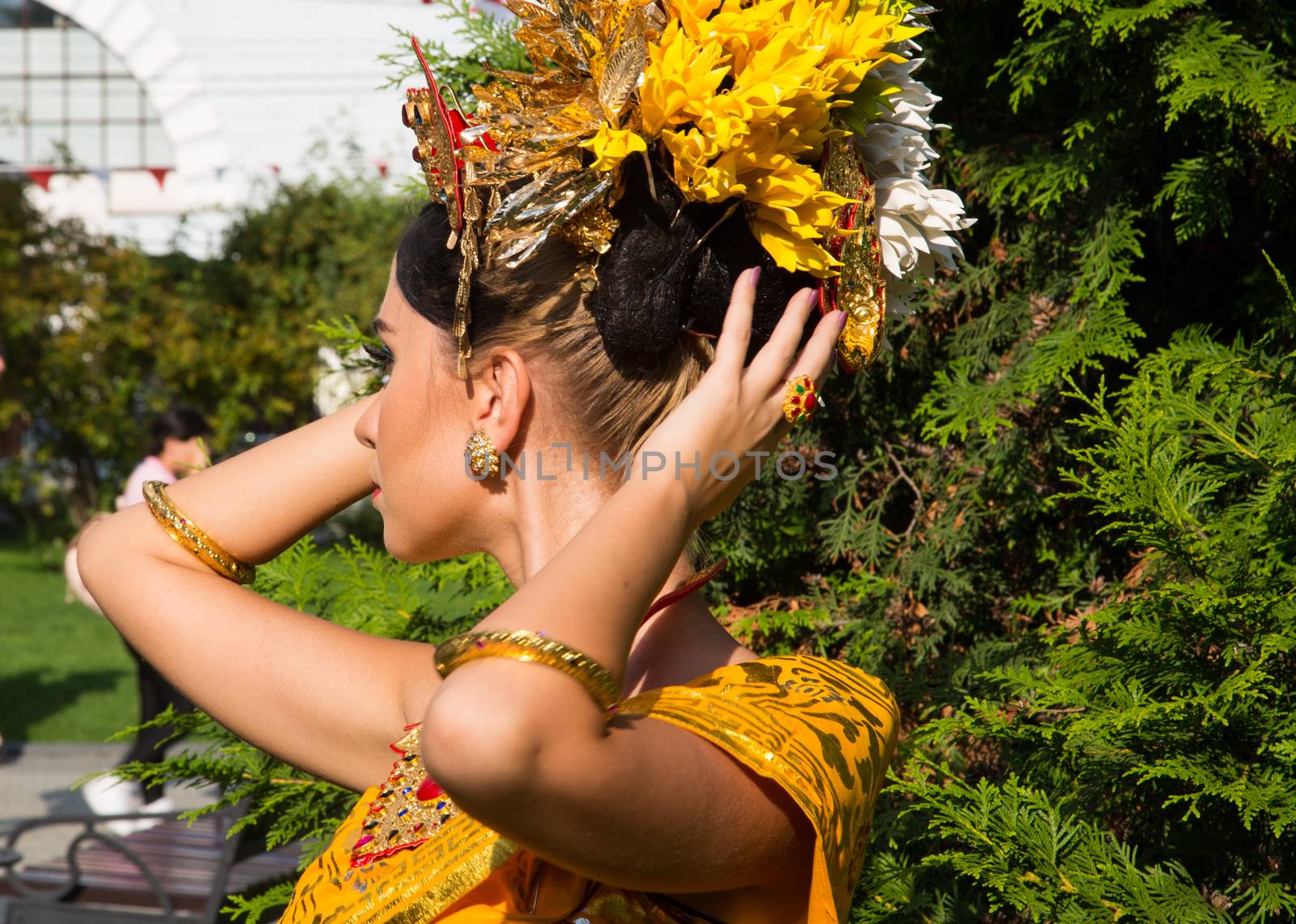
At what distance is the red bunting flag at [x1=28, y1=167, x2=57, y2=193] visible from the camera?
11609 millimetres

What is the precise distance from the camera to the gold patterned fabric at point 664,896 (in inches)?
50.3

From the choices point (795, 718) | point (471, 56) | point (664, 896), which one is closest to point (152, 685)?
point (471, 56)

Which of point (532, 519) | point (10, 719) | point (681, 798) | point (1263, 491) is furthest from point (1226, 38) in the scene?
point (10, 719)

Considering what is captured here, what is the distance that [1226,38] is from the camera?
2023mm

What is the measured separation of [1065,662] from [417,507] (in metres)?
1.09

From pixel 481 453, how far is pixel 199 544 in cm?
59

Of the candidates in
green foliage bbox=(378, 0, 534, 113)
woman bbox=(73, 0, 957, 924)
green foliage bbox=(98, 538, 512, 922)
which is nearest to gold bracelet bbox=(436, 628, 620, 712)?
woman bbox=(73, 0, 957, 924)

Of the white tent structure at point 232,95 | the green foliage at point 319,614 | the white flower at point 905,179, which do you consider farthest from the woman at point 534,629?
the white tent structure at point 232,95

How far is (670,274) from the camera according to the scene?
143 cm

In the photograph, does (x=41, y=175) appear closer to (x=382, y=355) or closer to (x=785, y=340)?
(x=382, y=355)

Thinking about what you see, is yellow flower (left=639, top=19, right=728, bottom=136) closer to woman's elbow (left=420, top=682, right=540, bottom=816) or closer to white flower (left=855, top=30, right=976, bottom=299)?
white flower (left=855, top=30, right=976, bottom=299)

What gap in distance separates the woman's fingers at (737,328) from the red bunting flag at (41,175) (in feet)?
40.5

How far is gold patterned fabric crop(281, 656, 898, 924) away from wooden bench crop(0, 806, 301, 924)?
2024 mm

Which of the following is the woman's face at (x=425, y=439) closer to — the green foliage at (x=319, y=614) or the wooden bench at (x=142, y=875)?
the green foliage at (x=319, y=614)
